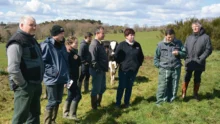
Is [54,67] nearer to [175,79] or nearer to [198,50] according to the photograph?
[175,79]

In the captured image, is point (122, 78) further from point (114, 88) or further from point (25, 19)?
point (25, 19)

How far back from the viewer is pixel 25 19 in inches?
191

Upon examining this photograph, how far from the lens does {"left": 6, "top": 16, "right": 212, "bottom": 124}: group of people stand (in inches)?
190

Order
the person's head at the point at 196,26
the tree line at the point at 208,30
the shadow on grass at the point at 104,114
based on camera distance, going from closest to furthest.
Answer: the shadow on grass at the point at 104,114, the person's head at the point at 196,26, the tree line at the point at 208,30

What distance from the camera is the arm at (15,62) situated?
459 centimetres

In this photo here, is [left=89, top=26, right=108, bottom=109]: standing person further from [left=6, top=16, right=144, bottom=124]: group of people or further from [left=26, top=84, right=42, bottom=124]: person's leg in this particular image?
[left=26, top=84, right=42, bottom=124]: person's leg

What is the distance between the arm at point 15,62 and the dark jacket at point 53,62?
1.32 m

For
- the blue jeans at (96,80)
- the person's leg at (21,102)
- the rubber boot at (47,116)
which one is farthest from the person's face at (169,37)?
the person's leg at (21,102)

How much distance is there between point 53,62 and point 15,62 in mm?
1495

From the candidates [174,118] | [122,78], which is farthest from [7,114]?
[174,118]

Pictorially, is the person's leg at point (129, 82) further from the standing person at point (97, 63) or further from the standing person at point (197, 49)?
the standing person at point (197, 49)

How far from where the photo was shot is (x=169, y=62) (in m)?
7.71

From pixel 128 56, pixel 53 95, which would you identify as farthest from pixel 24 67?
pixel 128 56

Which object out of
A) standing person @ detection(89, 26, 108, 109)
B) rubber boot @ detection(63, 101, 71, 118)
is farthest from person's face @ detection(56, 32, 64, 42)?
rubber boot @ detection(63, 101, 71, 118)
